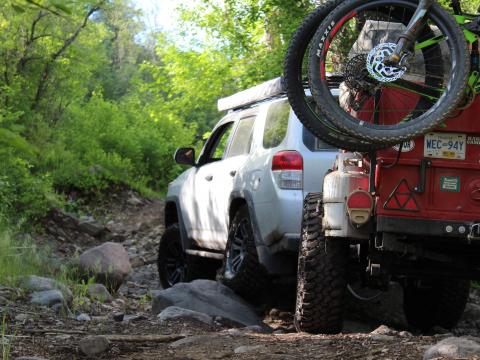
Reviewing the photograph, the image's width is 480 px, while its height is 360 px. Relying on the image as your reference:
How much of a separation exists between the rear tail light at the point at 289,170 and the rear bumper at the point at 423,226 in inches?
66.1

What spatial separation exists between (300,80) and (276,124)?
1.90m

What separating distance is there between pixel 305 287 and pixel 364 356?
1.17 metres

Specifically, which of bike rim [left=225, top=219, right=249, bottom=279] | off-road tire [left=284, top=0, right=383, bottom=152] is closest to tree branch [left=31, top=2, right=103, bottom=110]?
bike rim [left=225, top=219, right=249, bottom=279]

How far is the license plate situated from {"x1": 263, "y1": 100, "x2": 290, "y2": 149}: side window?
2.03 metres

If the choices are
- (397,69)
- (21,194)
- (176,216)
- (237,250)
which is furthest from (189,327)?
(21,194)

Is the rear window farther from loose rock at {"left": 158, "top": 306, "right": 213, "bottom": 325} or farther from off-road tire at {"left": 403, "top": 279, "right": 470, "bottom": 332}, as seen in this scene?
loose rock at {"left": 158, "top": 306, "right": 213, "bottom": 325}

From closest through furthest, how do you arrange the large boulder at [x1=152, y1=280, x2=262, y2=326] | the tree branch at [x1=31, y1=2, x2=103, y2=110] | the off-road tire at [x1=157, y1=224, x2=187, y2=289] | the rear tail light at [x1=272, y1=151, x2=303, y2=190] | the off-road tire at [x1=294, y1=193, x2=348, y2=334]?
1. the off-road tire at [x1=294, y1=193, x2=348, y2=334]
2. the rear tail light at [x1=272, y1=151, x2=303, y2=190]
3. the large boulder at [x1=152, y1=280, x2=262, y2=326]
4. the off-road tire at [x1=157, y1=224, x2=187, y2=289]
5. the tree branch at [x1=31, y1=2, x2=103, y2=110]

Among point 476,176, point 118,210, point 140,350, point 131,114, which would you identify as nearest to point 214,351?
point 140,350

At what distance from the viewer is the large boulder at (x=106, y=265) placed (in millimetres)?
9195

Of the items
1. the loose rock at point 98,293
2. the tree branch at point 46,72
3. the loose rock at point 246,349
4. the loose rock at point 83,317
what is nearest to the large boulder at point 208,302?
the loose rock at point 98,293

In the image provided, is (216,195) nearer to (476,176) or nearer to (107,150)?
(476,176)

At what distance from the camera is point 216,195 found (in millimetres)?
8820

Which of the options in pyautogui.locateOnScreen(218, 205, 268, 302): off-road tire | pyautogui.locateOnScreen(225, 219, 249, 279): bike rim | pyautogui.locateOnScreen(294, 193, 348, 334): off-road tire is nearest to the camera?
pyautogui.locateOnScreen(294, 193, 348, 334): off-road tire

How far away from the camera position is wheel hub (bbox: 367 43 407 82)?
17.4ft
